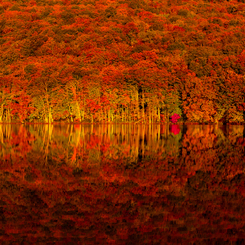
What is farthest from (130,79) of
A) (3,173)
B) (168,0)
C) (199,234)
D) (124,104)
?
(199,234)

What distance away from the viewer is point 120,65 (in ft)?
158

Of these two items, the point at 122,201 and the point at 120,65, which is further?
the point at 120,65

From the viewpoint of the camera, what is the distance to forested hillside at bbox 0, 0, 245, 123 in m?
43.8

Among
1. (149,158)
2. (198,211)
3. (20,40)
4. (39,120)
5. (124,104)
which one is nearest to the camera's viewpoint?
(198,211)

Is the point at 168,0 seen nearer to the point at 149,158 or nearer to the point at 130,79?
the point at 130,79

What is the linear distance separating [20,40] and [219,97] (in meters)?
30.8

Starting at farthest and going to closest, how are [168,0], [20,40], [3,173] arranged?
[168,0], [20,40], [3,173]

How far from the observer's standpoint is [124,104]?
143 feet

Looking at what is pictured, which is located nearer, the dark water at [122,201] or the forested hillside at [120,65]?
the dark water at [122,201]

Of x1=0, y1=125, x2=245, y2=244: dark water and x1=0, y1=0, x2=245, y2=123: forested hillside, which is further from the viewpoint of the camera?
x1=0, y1=0, x2=245, y2=123: forested hillside

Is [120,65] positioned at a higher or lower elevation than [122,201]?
lower

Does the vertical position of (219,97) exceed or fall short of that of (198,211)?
it falls short

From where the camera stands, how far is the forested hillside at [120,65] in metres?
43.8

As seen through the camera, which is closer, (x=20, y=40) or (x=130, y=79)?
(x=130, y=79)
